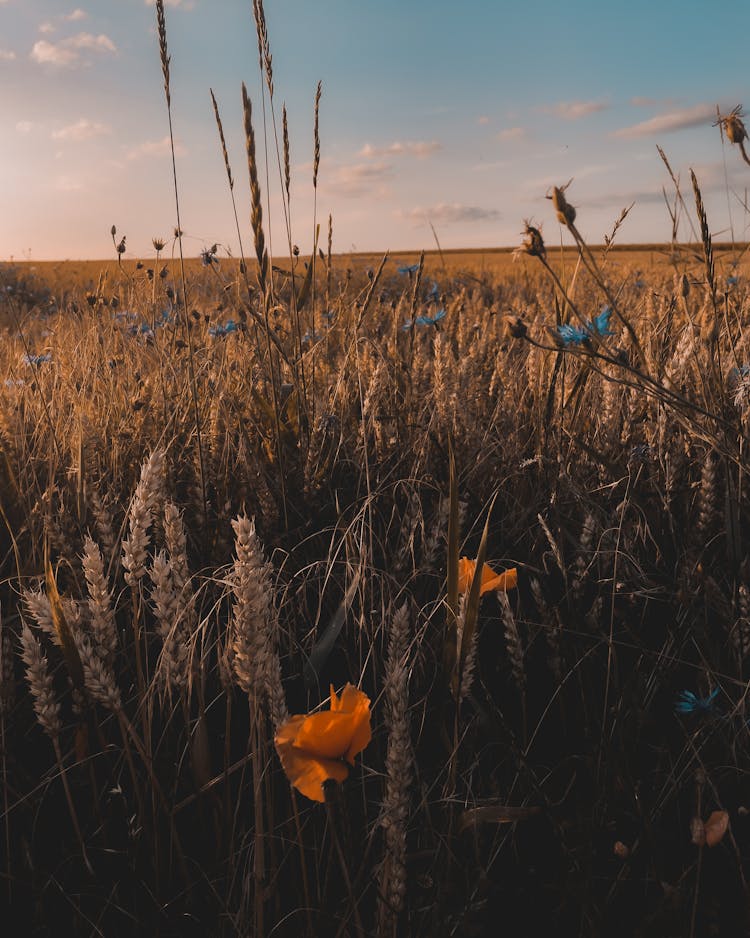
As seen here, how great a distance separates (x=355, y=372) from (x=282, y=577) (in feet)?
2.75

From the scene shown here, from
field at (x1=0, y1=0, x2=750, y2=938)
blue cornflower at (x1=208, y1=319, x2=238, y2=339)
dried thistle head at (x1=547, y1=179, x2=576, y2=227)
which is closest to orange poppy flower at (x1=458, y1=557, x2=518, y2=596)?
field at (x1=0, y1=0, x2=750, y2=938)

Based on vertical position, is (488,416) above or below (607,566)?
above

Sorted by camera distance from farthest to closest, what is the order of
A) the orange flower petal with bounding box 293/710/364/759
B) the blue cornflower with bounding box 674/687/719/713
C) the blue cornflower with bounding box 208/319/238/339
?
the blue cornflower with bounding box 208/319/238/339
the blue cornflower with bounding box 674/687/719/713
the orange flower petal with bounding box 293/710/364/759

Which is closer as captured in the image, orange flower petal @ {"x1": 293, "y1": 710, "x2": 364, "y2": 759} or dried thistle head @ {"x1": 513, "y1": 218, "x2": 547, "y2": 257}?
orange flower petal @ {"x1": 293, "y1": 710, "x2": 364, "y2": 759}

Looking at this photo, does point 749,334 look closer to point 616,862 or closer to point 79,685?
point 616,862

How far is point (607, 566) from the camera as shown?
1147 millimetres

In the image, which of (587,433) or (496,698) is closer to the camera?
(496,698)

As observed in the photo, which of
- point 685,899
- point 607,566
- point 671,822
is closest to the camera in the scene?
point 685,899

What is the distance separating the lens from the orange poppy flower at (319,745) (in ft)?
2.13

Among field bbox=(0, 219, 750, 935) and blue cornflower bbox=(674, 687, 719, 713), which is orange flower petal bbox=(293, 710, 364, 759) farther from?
blue cornflower bbox=(674, 687, 719, 713)

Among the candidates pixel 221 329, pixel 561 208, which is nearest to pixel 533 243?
pixel 561 208

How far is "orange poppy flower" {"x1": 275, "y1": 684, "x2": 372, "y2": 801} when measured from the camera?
2.13ft

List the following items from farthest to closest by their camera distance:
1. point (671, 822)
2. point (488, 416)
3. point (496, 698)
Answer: point (488, 416) < point (496, 698) < point (671, 822)

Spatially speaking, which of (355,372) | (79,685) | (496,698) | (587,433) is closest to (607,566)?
(496,698)
